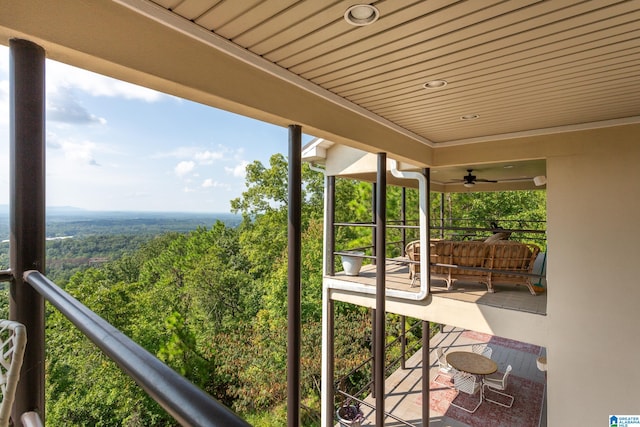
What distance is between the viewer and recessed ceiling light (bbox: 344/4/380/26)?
1.68m

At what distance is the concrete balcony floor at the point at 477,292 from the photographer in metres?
4.49

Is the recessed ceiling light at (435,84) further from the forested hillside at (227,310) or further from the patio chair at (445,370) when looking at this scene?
the forested hillside at (227,310)

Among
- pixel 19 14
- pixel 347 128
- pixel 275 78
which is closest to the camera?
pixel 19 14

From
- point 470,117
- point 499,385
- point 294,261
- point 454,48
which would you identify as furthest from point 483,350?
point 454,48

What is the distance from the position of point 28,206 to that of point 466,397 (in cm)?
853

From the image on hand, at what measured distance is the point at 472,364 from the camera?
7.02m

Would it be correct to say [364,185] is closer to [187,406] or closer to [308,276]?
[308,276]

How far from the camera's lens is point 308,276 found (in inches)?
672

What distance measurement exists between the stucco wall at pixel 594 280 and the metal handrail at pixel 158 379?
474cm

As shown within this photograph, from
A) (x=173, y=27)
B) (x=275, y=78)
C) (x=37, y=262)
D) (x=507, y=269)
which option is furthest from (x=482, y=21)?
(x=507, y=269)

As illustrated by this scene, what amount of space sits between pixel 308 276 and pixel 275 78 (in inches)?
602

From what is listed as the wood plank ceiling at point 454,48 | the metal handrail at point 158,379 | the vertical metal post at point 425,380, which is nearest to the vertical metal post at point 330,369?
the vertical metal post at point 425,380

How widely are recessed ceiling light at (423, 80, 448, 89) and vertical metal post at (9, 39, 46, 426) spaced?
253 cm

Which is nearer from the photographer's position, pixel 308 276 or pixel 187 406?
pixel 187 406
